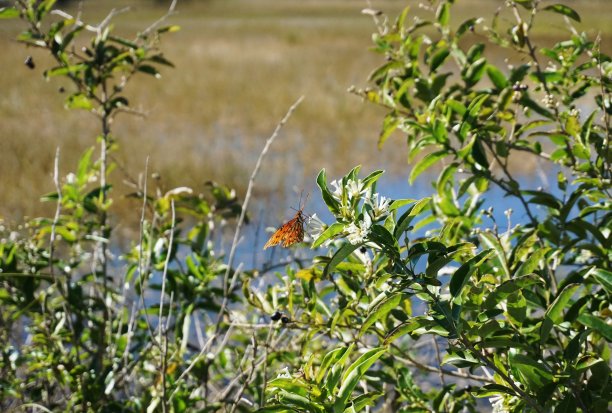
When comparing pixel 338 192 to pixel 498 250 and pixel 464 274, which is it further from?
pixel 498 250

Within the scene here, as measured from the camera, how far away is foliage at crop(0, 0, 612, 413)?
99cm

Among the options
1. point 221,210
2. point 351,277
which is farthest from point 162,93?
point 351,277

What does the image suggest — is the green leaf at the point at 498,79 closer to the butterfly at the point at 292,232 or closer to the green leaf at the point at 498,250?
the green leaf at the point at 498,250

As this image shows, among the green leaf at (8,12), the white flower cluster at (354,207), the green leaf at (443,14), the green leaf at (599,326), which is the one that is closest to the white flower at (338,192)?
the white flower cluster at (354,207)

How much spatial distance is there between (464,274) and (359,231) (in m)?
0.17

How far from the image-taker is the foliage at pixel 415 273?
3.26 ft

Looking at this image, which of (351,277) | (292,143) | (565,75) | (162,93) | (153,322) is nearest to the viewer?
(351,277)

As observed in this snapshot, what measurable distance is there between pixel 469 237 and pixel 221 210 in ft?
2.47

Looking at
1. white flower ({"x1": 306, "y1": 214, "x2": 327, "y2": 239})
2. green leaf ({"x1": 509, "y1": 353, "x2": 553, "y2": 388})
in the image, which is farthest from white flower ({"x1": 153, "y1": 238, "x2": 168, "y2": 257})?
green leaf ({"x1": 509, "y1": 353, "x2": 553, "y2": 388})

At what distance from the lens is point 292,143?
827 cm

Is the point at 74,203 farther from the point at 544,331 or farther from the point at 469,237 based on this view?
the point at 544,331

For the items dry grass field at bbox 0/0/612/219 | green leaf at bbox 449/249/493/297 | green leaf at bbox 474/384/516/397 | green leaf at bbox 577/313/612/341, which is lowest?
green leaf at bbox 474/384/516/397

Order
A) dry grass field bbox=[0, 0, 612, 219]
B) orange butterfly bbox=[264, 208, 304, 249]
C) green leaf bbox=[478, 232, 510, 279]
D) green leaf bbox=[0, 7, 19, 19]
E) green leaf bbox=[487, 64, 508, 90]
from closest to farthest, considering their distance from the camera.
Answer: orange butterfly bbox=[264, 208, 304, 249], green leaf bbox=[478, 232, 510, 279], green leaf bbox=[487, 64, 508, 90], green leaf bbox=[0, 7, 19, 19], dry grass field bbox=[0, 0, 612, 219]

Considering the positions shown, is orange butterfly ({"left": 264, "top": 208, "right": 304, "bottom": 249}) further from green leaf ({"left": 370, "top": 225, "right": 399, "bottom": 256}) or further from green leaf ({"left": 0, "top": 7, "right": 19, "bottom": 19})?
green leaf ({"left": 0, "top": 7, "right": 19, "bottom": 19})
